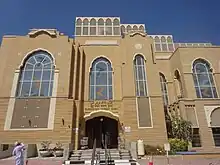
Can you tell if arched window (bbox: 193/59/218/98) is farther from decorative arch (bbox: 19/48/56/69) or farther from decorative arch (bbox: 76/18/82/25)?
decorative arch (bbox: 76/18/82/25)

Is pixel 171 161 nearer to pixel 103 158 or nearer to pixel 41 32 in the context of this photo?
pixel 103 158

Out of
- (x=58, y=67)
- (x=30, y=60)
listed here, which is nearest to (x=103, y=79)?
(x=58, y=67)

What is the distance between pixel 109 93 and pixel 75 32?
1075 cm

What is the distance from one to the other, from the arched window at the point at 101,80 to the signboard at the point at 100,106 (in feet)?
2.18

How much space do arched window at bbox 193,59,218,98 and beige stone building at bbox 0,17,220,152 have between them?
0.11 m

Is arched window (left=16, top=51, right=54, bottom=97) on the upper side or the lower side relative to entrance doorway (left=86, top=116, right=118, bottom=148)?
upper

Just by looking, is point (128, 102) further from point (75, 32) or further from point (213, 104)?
point (75, 32)

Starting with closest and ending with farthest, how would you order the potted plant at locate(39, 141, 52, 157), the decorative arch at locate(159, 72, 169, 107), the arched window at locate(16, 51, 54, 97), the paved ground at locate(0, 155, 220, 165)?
the paved ground at locate(0, 155, 220, 165)
the potted plant at locate(39, 141, 52, 157)
the arched window at locate(16, 51, 54, 97)
the decorative arch at locate(159, 72, 169, 107)

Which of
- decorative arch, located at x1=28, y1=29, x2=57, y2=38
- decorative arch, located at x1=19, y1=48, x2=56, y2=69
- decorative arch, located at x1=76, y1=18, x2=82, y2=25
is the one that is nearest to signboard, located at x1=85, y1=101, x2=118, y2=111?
decorative arch, located at x1=19, y1=48, x2=56, y2=69

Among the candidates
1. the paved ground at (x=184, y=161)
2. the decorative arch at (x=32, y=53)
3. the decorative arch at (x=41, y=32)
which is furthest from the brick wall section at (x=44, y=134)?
the decorative arch at (x=41, y=32)

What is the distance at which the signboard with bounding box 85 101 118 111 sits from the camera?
67.9ft

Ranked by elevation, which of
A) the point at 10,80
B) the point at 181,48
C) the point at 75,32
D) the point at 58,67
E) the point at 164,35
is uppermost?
the point at 164,35

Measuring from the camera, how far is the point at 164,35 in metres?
33.5

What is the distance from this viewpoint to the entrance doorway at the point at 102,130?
72.0ft
